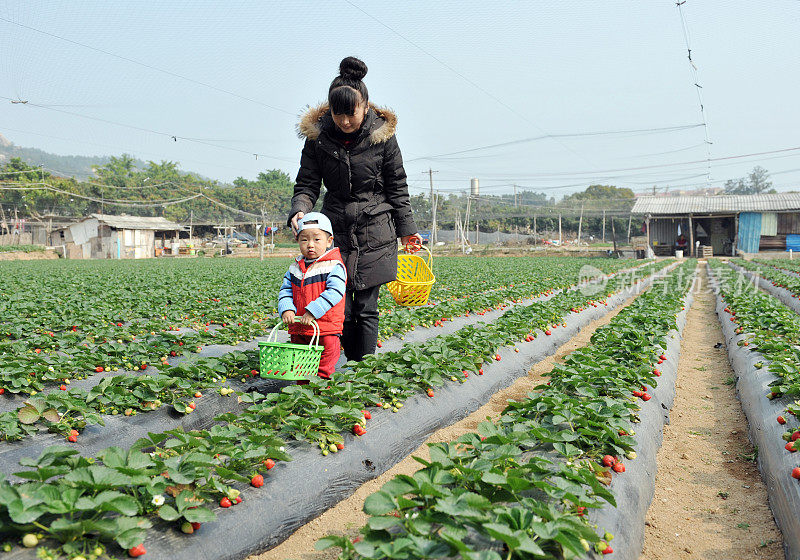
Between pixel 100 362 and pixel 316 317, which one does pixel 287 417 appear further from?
pixel 100 362

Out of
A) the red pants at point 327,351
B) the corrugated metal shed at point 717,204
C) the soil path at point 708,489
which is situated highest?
the corrugated metal shed at point 717,204

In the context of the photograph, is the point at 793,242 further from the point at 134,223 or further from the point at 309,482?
the point at 134,223

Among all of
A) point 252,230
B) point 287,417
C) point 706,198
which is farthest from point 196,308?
point 252,230

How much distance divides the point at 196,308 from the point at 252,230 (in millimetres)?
57938

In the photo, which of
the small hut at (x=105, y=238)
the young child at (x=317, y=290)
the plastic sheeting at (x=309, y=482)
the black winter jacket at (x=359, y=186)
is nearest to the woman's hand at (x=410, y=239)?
the black winter jacket at (x=359, y=186)

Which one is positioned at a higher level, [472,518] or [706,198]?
[706,198]

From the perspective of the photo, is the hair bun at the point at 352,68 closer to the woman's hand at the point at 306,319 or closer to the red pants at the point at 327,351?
Answer: the woman's hand at the point at 306,319

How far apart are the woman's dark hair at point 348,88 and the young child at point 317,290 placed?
2.26 ft

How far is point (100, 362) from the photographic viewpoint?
4.53 metres

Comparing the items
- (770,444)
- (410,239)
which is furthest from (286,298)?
(770,444)

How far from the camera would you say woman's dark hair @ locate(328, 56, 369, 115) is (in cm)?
348

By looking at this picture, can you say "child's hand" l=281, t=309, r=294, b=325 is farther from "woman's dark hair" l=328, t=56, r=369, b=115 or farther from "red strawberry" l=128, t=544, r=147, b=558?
"red strawberry" l=128, t=544, r=147, b=558

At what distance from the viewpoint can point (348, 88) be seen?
347 cm

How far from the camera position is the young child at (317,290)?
359 centimetres
